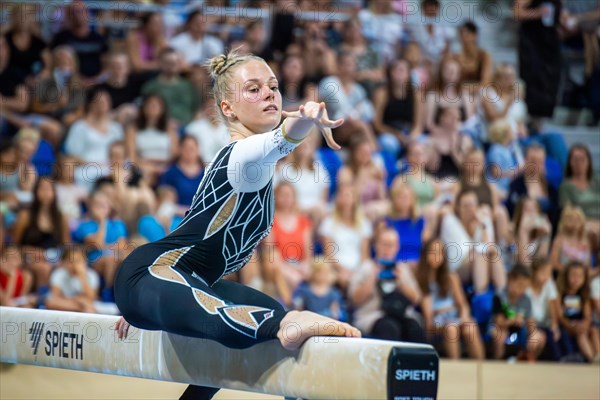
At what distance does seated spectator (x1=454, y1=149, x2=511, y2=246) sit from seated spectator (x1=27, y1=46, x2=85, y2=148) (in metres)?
3.44

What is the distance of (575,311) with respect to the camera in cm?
687

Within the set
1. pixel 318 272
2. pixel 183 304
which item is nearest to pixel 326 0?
pixel 318 272

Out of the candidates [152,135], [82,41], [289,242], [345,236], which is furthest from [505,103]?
[82,41]

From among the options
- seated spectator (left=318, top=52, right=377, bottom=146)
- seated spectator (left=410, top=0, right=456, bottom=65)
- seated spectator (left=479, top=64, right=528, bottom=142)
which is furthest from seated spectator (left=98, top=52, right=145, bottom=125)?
seated spectator (left=479, top=64, right=528, bottom=142)

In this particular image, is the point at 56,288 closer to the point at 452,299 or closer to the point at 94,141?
the point at 94,141

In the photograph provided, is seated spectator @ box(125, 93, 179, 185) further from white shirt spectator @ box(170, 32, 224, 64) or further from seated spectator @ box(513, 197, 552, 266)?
seated spectator @ box(513, 197, 552, 266)

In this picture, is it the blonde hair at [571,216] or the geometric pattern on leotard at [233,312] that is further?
the blonde hair at [571,216]

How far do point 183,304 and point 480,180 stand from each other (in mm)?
4962

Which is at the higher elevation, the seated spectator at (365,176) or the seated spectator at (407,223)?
the seated spectator at (365,176)

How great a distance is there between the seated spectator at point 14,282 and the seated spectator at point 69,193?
1.78ft

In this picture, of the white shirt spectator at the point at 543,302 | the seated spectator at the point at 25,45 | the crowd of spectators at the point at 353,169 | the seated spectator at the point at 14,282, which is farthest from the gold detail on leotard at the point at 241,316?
the seated spectator at the point at 25,45

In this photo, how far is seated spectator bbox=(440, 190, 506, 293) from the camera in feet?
22.6

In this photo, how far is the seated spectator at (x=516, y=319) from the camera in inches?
262

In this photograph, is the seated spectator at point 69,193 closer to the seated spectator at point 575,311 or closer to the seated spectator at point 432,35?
the seated spectator at point 432,35
